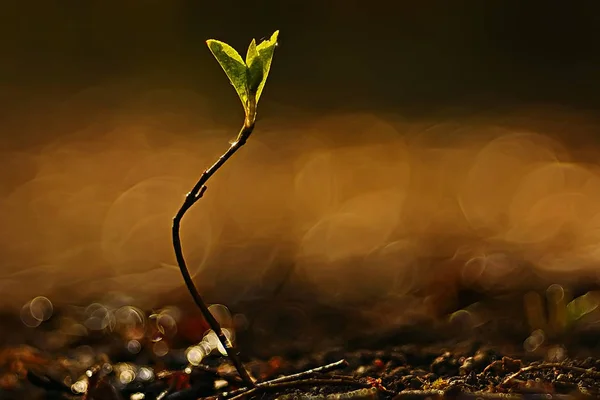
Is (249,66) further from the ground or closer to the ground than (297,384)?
further from the ground

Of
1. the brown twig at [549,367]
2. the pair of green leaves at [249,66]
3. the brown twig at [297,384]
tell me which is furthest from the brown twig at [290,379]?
the pair of green leaves at [249,66]

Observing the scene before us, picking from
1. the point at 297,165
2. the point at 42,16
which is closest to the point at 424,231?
the point at 297,165

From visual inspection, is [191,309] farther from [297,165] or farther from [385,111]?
[385,111]

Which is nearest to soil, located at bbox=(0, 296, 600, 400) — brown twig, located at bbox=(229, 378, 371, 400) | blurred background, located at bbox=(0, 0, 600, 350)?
brown twig, located at bbox=(229, 378, 371, 400)

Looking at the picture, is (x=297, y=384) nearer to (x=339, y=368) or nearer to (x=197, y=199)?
(x=339, y=368)

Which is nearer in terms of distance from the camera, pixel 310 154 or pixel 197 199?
pixel 197 199

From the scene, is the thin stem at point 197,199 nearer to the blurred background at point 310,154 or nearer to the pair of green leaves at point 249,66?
the pair of green leaves at point 249,66

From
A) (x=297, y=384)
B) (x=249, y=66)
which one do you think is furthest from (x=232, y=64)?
(x=297, y=384)

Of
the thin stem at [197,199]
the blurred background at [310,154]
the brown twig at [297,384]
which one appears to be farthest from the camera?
the blurred background at [310,154]
